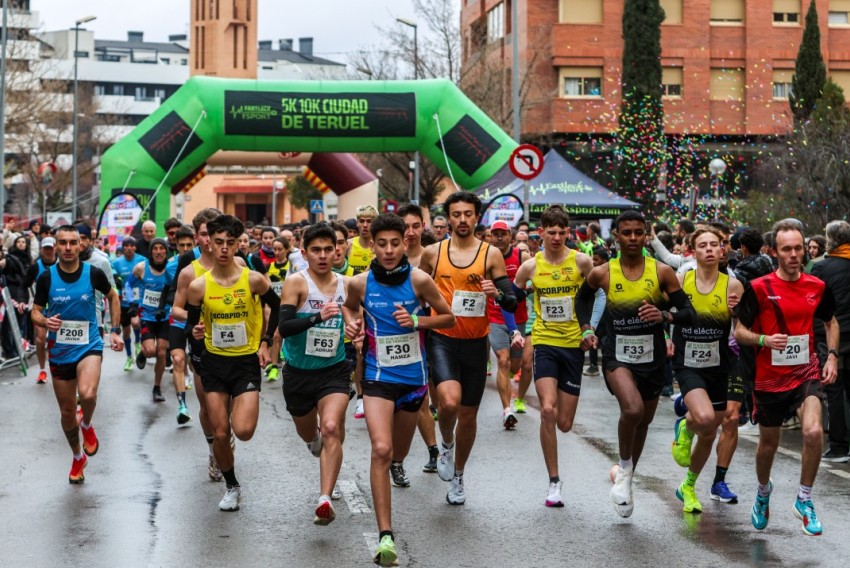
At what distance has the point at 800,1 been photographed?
5266 cm

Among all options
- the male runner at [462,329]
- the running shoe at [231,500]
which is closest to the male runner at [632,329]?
the male runner at [462,329]

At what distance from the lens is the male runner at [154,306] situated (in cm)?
1516

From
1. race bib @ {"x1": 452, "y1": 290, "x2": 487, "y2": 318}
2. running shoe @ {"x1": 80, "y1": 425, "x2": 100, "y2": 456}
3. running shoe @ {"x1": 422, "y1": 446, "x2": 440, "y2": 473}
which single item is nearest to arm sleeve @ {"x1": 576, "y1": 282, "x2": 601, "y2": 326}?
race bib @ {"x1": 452, "y1": 290, "x2": 487, "y2": 318}

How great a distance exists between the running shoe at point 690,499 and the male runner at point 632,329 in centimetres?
43

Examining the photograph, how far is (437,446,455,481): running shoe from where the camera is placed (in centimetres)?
936

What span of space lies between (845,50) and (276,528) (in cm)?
4811

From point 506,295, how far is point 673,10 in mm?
44805

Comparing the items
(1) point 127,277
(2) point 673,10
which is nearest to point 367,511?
(1) point 127,277

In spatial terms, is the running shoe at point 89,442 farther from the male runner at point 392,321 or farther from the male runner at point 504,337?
the male runner at point 504,337

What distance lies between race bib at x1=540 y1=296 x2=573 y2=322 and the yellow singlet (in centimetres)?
208

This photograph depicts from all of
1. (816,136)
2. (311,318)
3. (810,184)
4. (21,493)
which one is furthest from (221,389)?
(816,136)

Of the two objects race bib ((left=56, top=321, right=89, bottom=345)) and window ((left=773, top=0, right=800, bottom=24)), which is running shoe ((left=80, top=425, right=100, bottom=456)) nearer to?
race bib ((left=56, top=321, right=89, bottom=345))

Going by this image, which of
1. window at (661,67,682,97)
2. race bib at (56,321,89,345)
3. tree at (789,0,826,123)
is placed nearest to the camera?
race bib at (56,321,89,345)

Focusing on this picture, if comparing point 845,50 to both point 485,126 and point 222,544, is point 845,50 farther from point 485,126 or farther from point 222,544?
point 222,544
